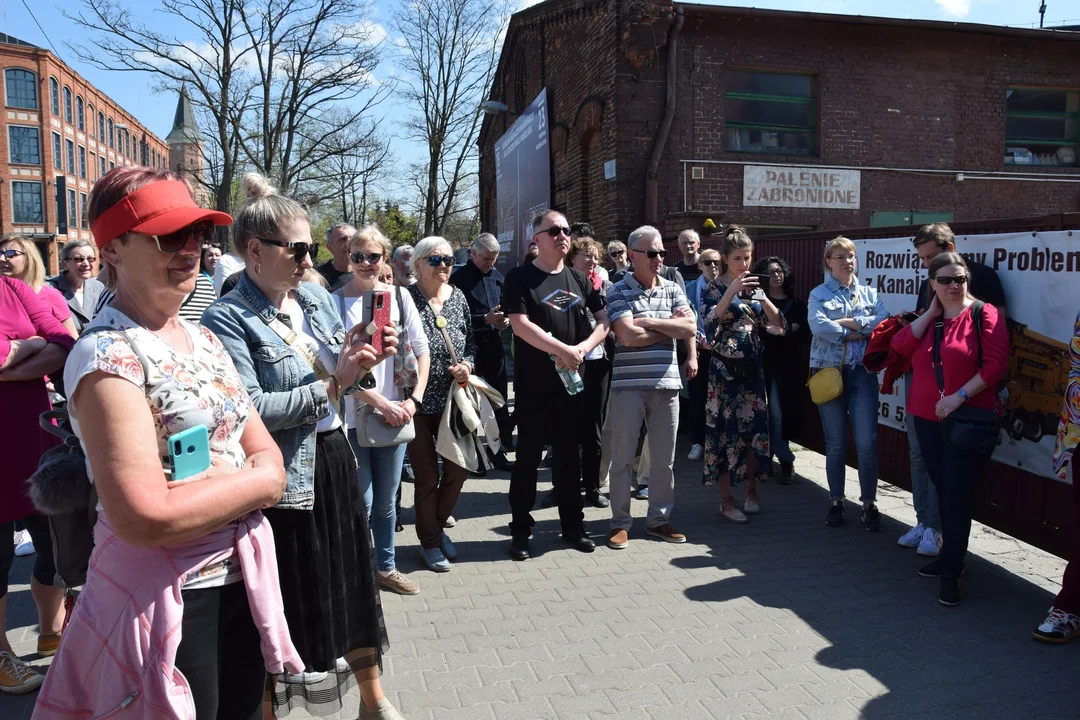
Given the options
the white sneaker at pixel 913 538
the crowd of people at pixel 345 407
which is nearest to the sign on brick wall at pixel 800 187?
the crowd of people at pixel 345 407

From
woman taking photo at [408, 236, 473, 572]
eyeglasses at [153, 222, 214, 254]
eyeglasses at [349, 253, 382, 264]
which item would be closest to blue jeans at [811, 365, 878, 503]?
woman taking photo at [408, 236, 473, 572]

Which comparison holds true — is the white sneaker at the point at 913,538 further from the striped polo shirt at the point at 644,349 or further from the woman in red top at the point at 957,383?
the striped polo shirt at the point at 644,349

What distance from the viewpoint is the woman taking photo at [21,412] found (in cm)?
352

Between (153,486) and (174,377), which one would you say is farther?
(174,377)

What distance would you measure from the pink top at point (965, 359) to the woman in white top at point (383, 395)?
9.62ft

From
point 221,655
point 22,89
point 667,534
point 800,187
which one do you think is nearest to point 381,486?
point 667,534

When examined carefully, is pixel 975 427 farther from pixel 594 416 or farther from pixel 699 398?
pixel 699 398

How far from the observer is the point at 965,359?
4.31 meters

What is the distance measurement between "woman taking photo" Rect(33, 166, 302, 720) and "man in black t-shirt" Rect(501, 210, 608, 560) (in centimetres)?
317

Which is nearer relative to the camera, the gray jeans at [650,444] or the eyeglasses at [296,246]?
the eyeglasses at [296,246]

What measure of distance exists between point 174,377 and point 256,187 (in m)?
1.75

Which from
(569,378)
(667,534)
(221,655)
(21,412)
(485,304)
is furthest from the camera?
(485,304)

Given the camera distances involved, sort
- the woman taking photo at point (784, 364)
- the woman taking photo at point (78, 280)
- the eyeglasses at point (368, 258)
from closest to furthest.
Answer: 1. the eyeglasses at point (368, 258)
2. the woman taking photo at point (78, 280)
3. the woman taking photo at point (784, 364)

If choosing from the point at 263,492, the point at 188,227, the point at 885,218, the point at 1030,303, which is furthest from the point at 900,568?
the point at 885,218
